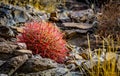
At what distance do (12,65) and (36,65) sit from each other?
308 millimetres

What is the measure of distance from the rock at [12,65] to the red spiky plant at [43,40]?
0.72m

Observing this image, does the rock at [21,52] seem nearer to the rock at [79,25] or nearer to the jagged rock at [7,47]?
the jagged rock at [7,47]

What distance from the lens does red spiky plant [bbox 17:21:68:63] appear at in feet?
18.4

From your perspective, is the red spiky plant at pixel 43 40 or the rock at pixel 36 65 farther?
the red spiky plant at pixel 43 40

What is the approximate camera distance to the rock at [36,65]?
4.82 meters

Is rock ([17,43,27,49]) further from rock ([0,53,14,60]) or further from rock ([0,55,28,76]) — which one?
rock ([0,55,28,76])

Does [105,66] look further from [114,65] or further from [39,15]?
[39,15]

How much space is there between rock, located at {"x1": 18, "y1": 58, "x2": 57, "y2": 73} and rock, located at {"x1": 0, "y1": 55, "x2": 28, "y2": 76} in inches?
2.8

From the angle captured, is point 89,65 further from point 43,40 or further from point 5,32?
point 5,32

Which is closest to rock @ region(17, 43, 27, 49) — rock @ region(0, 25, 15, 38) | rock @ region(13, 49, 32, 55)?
rock @ region(13, 49, 32, 55)

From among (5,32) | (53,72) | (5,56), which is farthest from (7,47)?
(5,32)

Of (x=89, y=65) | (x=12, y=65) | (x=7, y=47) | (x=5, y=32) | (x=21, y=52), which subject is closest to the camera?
(x=12, y=65)

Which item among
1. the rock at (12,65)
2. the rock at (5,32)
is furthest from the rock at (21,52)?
the rock at (5,32)

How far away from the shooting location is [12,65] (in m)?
4.76
